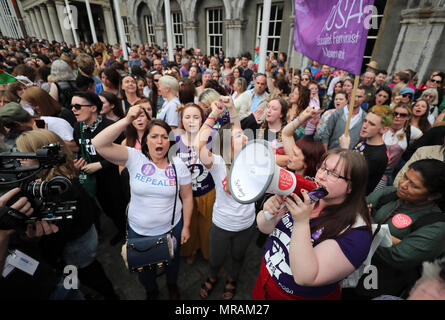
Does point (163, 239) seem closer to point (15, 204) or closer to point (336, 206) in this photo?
point (15, 204)

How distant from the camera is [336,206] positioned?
136 centimetres

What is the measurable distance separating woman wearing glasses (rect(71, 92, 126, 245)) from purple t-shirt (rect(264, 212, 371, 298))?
7.67 feet

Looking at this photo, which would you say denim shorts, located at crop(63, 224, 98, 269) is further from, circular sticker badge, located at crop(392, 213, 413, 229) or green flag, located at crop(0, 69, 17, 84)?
green flag, located at crop(0, 69, 17, 84)

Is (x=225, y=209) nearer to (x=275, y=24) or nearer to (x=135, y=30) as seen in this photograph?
(x=275, y=24)

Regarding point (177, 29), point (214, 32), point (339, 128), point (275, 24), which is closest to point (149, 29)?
point (177, 29)

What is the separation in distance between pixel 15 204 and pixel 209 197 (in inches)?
72.7

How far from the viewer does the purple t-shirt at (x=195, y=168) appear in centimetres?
248

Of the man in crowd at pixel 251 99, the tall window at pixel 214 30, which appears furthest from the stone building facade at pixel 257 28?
the man in crowd at pixel 251 99

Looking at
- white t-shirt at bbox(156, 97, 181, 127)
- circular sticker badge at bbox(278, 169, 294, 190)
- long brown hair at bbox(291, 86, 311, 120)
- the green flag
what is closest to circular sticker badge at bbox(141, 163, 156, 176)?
circular sticker badge at bbox(278, 169, 294, 190)

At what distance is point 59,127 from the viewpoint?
113 inches

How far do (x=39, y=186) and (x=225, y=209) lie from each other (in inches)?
59.3

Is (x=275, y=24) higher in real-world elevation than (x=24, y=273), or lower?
higher
